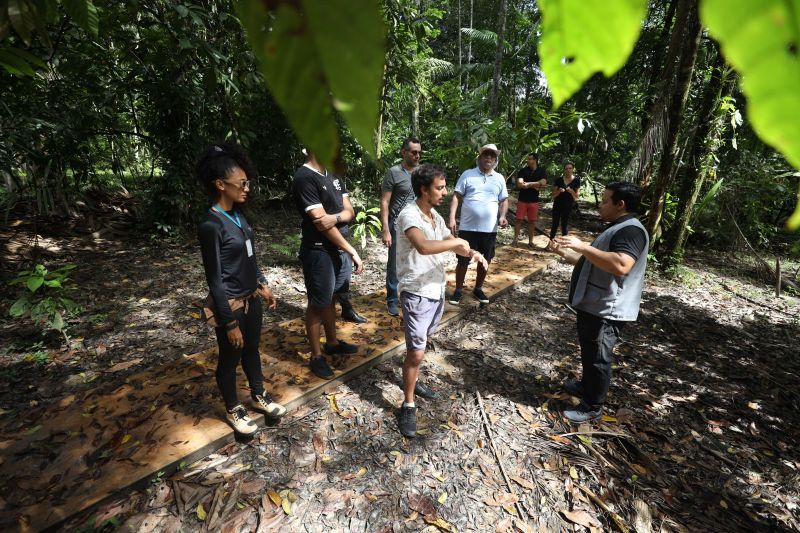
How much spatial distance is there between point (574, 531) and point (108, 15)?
4797 millimetres

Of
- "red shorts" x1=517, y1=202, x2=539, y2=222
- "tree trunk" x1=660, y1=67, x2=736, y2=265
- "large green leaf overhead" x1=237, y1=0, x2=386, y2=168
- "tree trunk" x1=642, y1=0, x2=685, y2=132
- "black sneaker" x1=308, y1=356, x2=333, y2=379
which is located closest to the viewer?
"large green leaf overhead" x1=237, y1=0, x2=386, y2=168

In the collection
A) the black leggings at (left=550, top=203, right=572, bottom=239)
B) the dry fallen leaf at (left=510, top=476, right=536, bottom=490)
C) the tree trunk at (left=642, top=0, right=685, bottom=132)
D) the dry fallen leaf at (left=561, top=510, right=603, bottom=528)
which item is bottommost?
the dry fallen leaf at (left=561, top=510, right=603, bottom=528)

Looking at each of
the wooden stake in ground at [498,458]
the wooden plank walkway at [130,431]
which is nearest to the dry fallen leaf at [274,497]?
the wooden plank walkway at [130,431]

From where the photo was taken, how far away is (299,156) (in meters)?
7.44

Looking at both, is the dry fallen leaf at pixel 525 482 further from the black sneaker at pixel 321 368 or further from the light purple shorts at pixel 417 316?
the black sneaker at pixel 321 368

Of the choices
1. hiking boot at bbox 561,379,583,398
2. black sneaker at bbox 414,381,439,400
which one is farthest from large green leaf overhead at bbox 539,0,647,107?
hiking boot at bbox 561,379,583,398

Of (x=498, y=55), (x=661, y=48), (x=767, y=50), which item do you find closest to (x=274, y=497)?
(x=767, y=50)

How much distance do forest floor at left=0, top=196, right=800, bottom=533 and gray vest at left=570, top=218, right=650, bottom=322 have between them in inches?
38.7

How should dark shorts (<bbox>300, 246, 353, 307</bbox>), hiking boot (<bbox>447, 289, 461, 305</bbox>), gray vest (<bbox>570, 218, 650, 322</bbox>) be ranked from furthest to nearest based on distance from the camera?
hiking boot (<bbox>447, 289, 461, 305</bbox>), dark shorts (<bbox>300, 246, 353, 307</bbox>), gray vest (<bbox>570, 218, 650, 322</bbox>)

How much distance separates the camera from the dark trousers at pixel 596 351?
2629 mm

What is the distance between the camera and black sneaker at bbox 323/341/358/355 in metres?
3.36

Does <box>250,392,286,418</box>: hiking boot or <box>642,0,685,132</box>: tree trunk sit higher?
<box>642,0,685,132</box>: tree trunk

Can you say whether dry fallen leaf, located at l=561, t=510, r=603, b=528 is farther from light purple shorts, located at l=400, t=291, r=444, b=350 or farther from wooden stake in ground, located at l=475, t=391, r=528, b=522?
light purple shorts, located at l=400, t=291, r=444, b=350

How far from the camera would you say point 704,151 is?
5617mm
